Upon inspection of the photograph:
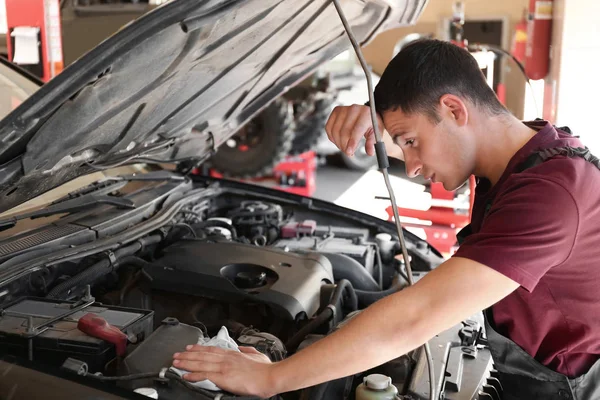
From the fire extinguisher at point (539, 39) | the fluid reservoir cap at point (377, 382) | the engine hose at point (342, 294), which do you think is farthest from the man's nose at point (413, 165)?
the fire extinguisher at point (539, 39)

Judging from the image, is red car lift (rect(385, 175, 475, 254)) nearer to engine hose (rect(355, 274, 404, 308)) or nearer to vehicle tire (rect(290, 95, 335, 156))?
engine hose (rect(355, 274, 404, 308))

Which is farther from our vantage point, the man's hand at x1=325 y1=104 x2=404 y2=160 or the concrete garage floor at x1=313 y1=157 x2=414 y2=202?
the concrete garage floor at x1=313 y1=157 x2=414 y2=202

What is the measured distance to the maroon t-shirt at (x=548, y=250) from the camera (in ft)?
3.66

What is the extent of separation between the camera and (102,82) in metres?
1.40

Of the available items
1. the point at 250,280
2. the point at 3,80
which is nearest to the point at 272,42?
the point at 250,280

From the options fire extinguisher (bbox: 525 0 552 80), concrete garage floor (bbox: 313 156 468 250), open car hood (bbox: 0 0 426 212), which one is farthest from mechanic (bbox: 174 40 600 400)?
fire extinguisher (bbox: 525 0 552 80)

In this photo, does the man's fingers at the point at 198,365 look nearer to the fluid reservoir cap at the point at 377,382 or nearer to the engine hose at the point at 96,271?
the fluid reservoir cap at the point at 377,382

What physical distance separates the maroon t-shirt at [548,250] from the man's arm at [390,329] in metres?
0.04

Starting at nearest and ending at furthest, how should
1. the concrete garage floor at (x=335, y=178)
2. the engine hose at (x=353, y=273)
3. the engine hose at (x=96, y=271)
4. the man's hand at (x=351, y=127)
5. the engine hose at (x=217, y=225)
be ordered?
the man's hand at (x=351, y=127) < the engine hose at (x=96, y=271) < the engine hose at (x=353, y=273) < the engine hose at (x=217, y=225) < the concrete garage floor at (x=335, y=178)

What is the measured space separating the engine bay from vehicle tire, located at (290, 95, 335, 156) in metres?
4.41

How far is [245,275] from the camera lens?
188 cm

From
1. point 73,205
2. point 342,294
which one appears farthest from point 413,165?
point 73,205

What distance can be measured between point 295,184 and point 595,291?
17.9 ft

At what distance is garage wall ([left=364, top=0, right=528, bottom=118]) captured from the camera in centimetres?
948
